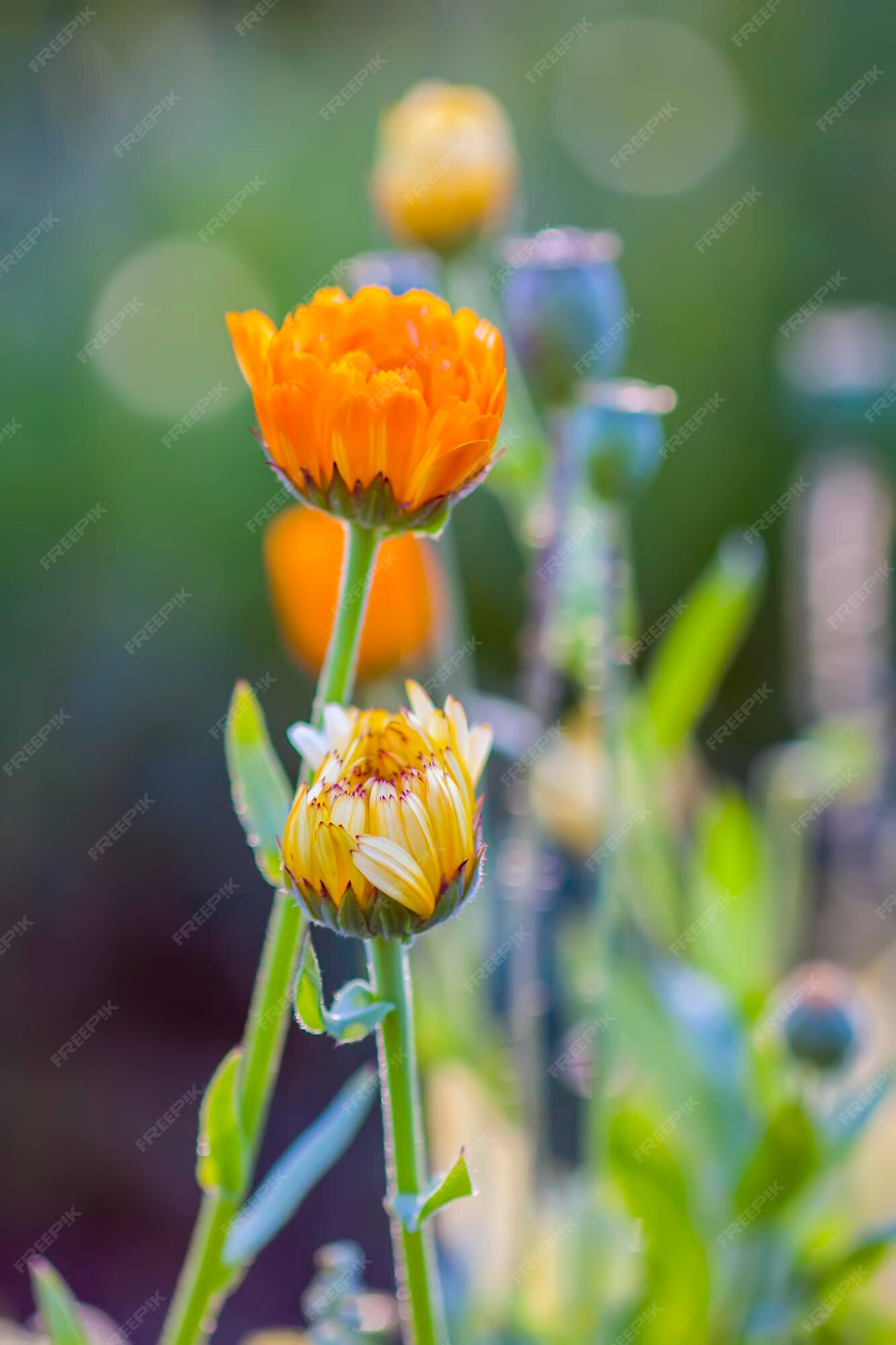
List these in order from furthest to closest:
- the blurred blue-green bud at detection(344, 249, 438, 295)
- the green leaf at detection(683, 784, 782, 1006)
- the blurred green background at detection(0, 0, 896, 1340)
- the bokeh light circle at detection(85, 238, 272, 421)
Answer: the bokeh light circle at detection(85, 238, 272, 421), the blurred green background at detection(0, 0, 896, 1340), the green leaf at detection(683, 784, 782, 1006), the blurred blue-green bud at detection(344, 249, 438, 295)

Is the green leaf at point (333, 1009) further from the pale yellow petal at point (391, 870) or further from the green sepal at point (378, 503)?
the green sepal at point (378, 503)

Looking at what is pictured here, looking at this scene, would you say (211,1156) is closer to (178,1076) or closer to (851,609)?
(851,609)

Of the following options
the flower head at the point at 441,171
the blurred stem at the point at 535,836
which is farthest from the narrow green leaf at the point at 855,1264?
the flower head at the point at 441,171

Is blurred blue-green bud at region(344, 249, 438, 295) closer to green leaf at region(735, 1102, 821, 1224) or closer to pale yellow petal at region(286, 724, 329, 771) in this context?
pale yellow petal at region(286, 724, 329, 771)

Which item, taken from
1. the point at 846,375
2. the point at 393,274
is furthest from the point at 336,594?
the point at 846,375

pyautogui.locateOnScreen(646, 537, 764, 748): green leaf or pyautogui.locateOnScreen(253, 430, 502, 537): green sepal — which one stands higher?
pyautogui.locateOnScreen(253, 430, 502, 537): green sepal

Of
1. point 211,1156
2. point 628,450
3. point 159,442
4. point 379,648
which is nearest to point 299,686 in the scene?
point 159,442

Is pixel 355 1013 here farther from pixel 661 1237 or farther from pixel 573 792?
pixel 573 792

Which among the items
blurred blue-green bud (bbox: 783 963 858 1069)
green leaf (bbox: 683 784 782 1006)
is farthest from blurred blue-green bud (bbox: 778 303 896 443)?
blurred blue-green bud (bbox: 783 963 858 1069)

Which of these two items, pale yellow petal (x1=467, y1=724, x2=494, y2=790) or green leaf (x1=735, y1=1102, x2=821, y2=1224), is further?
green leaf (x1=735, y1=1102, x2=821, y2=1224)
